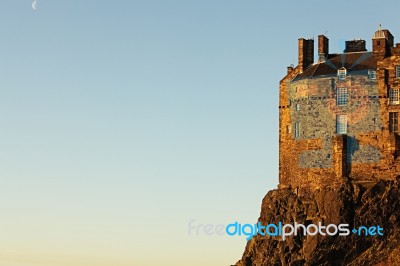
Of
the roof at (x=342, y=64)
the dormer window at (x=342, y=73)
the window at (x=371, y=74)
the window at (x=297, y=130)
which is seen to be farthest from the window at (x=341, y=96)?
the window at (x=297, y=130)

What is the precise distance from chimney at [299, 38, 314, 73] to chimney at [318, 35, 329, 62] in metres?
0.99

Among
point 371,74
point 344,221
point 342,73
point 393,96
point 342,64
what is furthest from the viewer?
point 342,64

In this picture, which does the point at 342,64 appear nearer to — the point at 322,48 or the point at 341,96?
the point at 322,48

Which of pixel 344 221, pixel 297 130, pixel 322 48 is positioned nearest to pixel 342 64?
pixel 322 48

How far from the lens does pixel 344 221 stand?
10631 cm

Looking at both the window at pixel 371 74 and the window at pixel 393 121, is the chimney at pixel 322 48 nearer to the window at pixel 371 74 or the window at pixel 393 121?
the window at pixel 371 74

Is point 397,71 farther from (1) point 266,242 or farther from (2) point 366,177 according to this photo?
(1) point 266,242

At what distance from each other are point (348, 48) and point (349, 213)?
1532 cm

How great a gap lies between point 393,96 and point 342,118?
4641mm

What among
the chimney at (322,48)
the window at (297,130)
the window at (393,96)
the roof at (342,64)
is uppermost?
the chimney at (322,48)

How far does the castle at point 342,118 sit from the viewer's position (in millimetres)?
106625

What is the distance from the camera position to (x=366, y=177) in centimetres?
10650

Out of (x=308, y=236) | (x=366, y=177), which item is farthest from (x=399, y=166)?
Result: (x=308, y=236)

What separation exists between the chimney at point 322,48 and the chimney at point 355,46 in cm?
177
